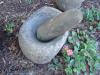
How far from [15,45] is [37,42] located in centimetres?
37

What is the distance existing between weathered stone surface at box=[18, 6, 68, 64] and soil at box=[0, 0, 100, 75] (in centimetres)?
11

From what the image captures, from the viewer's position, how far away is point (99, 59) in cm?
200

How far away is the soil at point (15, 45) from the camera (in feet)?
6.43

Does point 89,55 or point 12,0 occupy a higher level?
point 12,0

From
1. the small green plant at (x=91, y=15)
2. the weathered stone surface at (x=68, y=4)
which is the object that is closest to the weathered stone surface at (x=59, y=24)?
the weathered stone surface at (x=68, y=4)

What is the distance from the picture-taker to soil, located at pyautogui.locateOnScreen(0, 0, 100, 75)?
1.96 meters

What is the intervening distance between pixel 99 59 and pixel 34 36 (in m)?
0.62

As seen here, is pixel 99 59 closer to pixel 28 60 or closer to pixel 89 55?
pixel 89 55

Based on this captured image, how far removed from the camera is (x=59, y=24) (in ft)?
4.92

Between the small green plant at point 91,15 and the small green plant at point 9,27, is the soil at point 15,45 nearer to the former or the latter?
the small green plant at point 9,27

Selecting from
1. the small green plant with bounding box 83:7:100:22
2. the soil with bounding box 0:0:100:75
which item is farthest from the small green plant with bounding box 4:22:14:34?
the small green plant with bounding box 83:7:100:22

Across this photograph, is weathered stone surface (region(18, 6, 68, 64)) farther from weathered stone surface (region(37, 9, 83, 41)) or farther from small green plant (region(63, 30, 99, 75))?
small green plant (region(63, 30, 99, 75))

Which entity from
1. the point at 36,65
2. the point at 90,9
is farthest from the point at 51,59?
the point at 90,9

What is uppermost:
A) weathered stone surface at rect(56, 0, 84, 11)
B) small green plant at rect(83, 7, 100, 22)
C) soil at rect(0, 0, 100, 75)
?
weathered stone surface at rect(56, 0, 84, 11)
